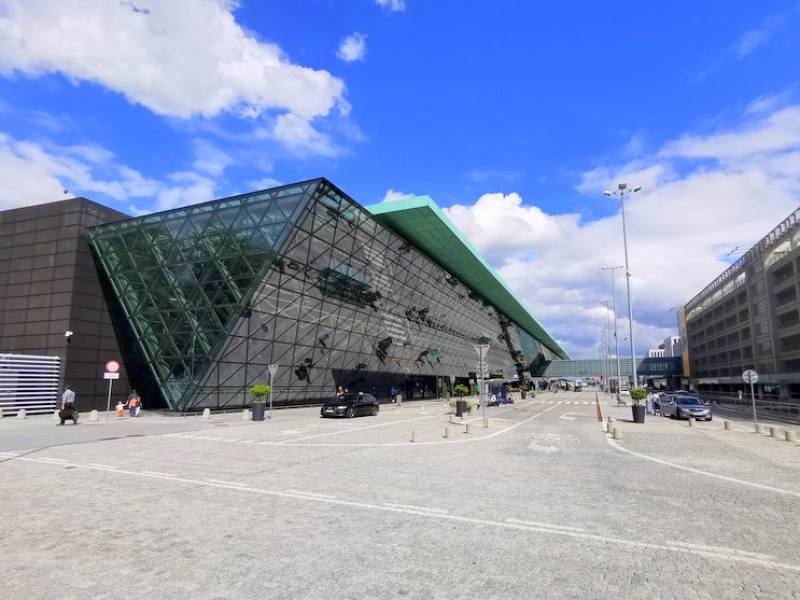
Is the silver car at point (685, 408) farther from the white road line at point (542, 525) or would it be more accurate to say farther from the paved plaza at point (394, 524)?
the white road line at point (542, 525)

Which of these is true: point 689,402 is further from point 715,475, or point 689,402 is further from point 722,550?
point 722,550

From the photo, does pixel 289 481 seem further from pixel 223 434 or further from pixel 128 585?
pixel 223 434

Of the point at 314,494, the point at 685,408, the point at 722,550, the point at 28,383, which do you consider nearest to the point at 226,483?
the point at 314,494

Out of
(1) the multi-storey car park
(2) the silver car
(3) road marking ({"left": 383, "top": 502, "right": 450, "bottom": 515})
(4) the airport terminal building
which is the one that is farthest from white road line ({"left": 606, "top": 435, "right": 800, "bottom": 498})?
(1) the multi-storey car park

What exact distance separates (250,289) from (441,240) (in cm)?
2548

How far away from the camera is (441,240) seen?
167ft

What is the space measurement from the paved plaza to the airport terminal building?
55.6ft

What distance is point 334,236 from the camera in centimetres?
3650

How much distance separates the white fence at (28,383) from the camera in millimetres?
28188

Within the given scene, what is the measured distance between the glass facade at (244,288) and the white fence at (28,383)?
530 centimetres

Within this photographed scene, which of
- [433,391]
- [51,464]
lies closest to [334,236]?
[51,464]

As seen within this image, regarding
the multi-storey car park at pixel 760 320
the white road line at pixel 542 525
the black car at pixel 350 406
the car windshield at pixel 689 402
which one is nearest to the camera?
the white road line at pixel 542 525

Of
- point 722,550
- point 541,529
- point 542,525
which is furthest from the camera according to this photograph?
point 542,525

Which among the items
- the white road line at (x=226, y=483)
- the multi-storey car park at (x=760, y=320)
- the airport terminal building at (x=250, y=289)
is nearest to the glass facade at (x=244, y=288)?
the airport terminal building at (x=250, y=289)
